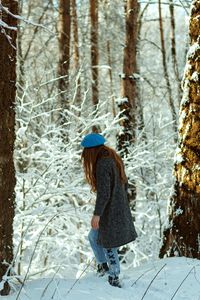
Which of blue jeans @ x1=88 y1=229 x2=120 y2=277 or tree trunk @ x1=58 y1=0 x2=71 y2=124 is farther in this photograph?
tree trunk @ x1=58 y1=0 x2=71 y2=124

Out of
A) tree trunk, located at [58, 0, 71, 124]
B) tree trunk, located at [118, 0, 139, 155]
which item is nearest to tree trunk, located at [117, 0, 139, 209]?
tree trunk, located at [118, 0, 139, 155]

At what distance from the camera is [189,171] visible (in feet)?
16.7

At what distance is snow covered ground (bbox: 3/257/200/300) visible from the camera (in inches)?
149

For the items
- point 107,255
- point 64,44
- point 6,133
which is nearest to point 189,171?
point 107,255

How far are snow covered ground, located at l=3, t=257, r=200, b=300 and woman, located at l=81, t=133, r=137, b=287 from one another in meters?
0.17

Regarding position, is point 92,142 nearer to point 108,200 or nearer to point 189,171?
point 108,200

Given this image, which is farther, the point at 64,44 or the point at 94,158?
the point at 64,44

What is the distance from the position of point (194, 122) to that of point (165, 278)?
1.66m

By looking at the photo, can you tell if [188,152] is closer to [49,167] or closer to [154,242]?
[49,167]

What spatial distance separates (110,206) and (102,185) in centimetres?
21

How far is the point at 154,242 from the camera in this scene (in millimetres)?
9516

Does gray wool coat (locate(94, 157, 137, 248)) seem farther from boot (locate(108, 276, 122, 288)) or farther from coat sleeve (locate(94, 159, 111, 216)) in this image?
boot (locate(108, 276, 122, 288))

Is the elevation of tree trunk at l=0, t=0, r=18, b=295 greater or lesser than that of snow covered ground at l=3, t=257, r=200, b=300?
greater

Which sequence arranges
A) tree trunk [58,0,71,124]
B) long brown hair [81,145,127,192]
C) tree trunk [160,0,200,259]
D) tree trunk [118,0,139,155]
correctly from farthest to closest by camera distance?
tree trunk [58,0,71,124] → tree trunk [118,0,139,155] → tree trunk [160,0,200,259] → long brown hair [81,145,127,192]
